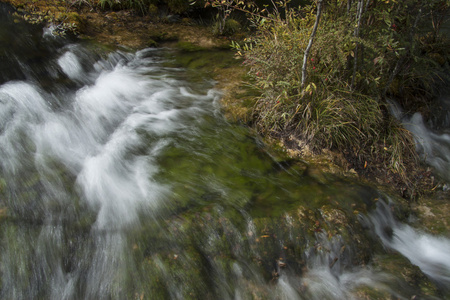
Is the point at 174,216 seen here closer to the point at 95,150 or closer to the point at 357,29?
the point at 95,150

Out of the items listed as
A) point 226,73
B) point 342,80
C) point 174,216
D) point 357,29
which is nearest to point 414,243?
point 342,80

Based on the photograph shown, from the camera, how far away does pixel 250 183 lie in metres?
3.51

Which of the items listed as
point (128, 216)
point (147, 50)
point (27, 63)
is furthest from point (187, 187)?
point (147, 50)

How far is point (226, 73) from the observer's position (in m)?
5.55

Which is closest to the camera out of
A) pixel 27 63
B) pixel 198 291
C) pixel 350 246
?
pixel 198 291

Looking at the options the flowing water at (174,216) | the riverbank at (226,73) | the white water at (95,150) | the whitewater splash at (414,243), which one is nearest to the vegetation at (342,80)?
the riverbank at (226,73)

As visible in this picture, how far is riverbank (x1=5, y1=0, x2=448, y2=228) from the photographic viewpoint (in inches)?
150

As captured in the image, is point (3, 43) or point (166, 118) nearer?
point (166, 118)

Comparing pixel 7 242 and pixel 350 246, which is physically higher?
pixel 7 242

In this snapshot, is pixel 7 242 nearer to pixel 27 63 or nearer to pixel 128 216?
pixel 128 216

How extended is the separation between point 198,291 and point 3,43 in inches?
200

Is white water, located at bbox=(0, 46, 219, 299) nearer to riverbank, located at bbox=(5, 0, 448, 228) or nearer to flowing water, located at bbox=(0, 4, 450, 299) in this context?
flowing water, located at bbox=(0, 4, 450, 299)

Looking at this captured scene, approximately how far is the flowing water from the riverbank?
0.23m

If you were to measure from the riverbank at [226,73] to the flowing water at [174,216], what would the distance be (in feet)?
0.76
